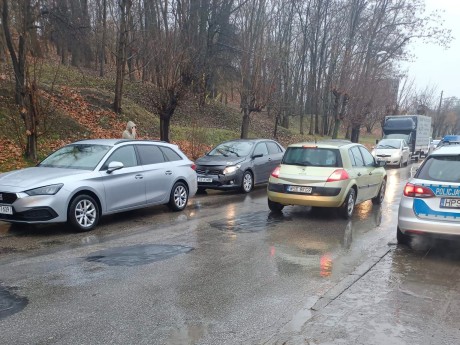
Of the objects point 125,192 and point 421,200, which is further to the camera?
point 125,192

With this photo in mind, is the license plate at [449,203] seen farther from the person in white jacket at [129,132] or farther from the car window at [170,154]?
the person in white jacket at [129,132]

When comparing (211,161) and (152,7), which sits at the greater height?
(152,7)

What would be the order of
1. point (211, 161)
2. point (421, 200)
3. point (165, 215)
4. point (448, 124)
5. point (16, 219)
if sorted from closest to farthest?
point (421, 200) → point (16, 219) → point (165, 215) → point (211, 161) → point (448, 124)

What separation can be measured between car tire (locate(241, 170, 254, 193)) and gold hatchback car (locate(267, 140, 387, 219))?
9.61 feet

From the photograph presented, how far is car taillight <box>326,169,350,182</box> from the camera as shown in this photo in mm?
8703

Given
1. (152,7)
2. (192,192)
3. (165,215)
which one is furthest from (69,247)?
(152,7)

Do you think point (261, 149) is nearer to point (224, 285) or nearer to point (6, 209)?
point (6, 209)

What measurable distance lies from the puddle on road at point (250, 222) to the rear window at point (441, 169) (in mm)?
3071

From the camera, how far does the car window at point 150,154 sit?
8.99 m

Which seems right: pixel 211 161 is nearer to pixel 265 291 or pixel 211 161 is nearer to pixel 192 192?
pixel 192 192

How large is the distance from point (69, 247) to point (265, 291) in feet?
10.9

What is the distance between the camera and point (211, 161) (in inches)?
496

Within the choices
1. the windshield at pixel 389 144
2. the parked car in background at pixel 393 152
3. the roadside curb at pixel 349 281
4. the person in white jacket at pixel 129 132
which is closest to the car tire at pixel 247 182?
the person in white jacket at pixel 129 132

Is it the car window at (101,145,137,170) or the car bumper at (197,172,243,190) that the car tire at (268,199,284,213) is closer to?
the car bumper at (197,172,243,190)
